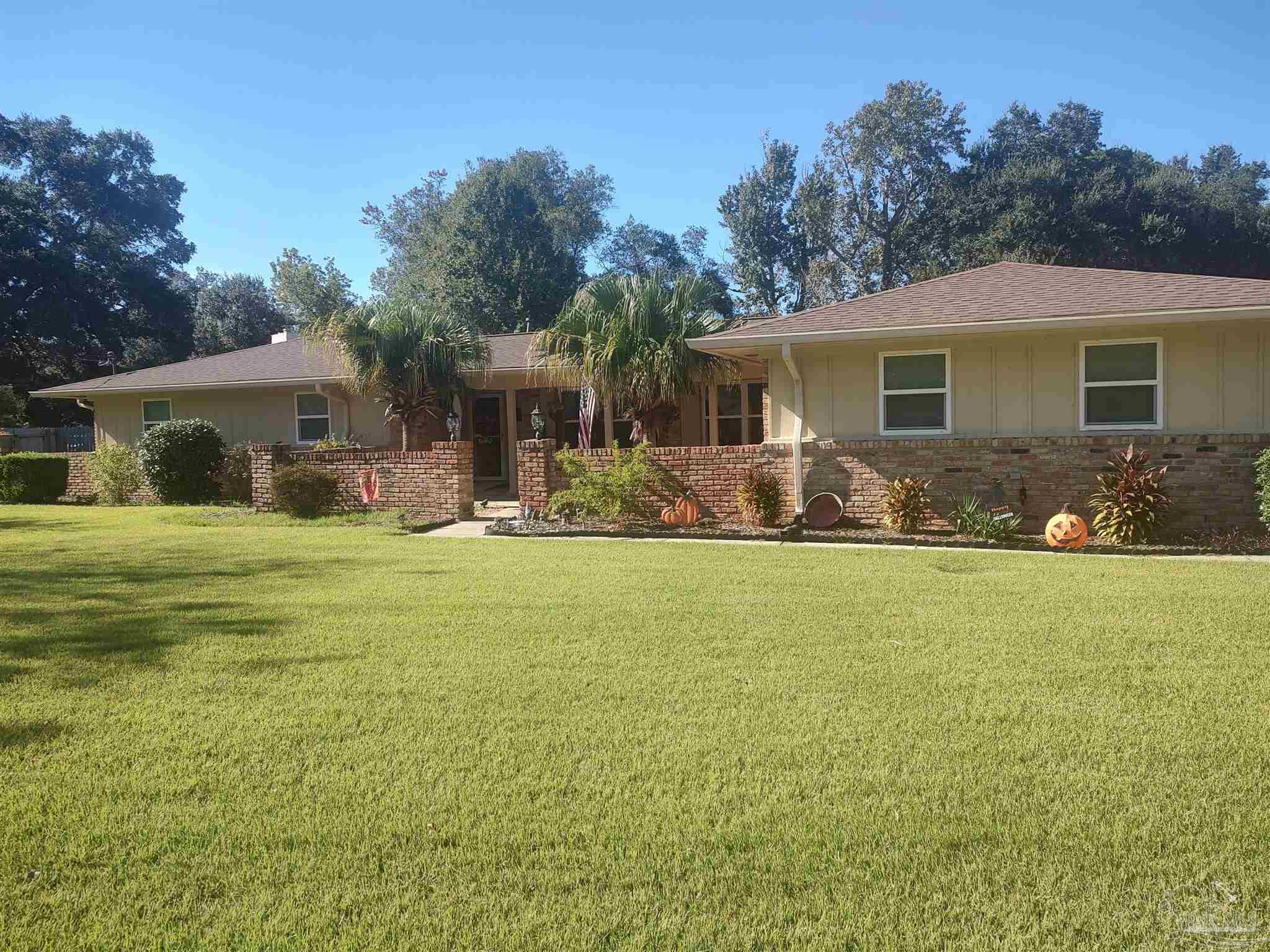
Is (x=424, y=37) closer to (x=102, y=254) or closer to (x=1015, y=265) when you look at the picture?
(x=1015, y=265)

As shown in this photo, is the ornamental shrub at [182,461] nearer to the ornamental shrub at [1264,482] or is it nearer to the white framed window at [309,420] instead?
the white framed window at [309,420]

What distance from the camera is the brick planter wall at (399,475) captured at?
46.8ft

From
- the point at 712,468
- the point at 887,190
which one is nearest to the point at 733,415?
the point at 712,468

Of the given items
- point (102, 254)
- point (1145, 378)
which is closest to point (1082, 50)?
point (1145, 378)

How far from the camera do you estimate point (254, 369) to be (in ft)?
64.8

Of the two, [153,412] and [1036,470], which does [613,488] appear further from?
[153,412]

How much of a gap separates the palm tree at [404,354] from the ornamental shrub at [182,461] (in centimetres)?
288

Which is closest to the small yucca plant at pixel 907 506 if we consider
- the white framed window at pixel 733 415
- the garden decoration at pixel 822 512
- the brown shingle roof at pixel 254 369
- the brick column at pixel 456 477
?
the garden decoration at pixel 822 512

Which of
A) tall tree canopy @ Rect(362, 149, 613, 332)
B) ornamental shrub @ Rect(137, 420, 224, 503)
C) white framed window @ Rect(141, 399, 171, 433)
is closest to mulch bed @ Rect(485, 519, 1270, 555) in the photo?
ornamental shrub @ Rect(137, 420, 224, 503)

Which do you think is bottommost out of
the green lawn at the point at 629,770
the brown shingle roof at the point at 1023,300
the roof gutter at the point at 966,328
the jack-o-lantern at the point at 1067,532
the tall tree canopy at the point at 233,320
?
the green lawn at the point at 629,770

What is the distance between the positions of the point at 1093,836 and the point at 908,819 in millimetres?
606

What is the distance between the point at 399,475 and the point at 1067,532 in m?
9.73

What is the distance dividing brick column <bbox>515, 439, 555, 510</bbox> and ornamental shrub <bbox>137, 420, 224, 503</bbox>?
732 centimetres

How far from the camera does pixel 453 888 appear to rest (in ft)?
9.32
